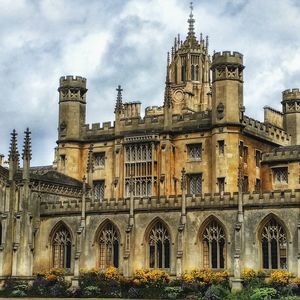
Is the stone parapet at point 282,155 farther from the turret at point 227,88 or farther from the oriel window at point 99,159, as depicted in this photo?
the oriel window at point 99,159

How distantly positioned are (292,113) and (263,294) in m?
29.4

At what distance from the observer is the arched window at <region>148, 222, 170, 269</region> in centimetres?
5397

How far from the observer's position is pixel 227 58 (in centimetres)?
6184

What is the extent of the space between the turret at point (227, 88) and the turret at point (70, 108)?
13.0 meters

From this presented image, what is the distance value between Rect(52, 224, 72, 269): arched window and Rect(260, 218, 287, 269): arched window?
15.0 m

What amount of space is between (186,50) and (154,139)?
32.1m

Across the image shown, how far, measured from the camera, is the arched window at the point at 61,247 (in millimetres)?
58094

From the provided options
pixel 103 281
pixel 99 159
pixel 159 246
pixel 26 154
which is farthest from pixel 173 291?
pixel 99 159

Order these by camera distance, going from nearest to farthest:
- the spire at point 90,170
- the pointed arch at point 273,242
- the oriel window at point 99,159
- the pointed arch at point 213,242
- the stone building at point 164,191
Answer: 1. the pointed arch at point 273,242
2. the stone building at point 164,191
3. the pointed arch at point 213,242
4. the spire at point 90,170
5. the oriel window at point 99,159

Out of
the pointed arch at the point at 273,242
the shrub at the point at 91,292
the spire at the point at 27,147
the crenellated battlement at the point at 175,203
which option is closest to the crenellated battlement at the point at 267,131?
the crenellated battlement at the point at 175,203

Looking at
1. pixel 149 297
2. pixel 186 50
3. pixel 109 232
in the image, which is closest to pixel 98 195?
pixel 109 232

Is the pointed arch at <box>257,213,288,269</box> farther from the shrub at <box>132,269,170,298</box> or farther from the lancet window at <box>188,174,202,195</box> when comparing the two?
the lancet window at <box>188,174,202,195</box>

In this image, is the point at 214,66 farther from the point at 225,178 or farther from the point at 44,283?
the point at 44,283

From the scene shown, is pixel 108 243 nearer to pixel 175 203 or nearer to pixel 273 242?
pixel 175 203
